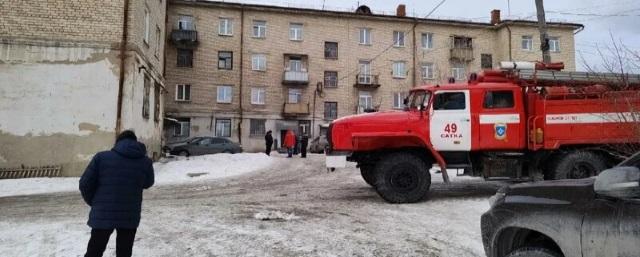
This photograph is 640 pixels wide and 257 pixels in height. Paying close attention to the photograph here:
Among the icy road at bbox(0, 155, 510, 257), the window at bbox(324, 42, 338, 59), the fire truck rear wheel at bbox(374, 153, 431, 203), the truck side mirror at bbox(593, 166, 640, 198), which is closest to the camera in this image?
the truck side mirror at bbox(593, 166, 640, 198)

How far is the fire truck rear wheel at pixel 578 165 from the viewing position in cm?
1023

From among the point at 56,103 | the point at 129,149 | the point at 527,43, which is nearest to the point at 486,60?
the point at 527,43

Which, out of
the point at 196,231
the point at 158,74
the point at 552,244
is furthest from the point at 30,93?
the point at 552,244

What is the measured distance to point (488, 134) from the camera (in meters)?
10.4

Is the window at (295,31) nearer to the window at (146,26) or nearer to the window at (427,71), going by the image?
the window at (427,71)

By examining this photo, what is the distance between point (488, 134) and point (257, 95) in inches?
1240

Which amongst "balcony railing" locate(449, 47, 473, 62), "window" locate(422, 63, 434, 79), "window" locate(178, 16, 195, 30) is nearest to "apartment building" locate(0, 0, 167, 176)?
"window" locate(178, 16, 195, 30)

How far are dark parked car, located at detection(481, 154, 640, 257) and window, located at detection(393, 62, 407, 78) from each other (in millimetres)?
40004

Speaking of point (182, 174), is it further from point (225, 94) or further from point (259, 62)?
point (259, 62)

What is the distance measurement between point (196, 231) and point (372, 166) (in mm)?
4917

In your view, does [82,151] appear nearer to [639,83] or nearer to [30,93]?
[30,93]

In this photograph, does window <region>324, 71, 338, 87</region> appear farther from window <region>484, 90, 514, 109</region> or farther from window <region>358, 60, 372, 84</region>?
window <region>484, 90, 514, 109</region>

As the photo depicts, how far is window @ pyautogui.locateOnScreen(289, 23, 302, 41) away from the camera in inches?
1628

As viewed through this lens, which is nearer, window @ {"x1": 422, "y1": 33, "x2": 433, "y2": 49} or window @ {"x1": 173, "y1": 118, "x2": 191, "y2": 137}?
window @ {"x1": 173, "y1": 118, "x2": 191, "y2": 137}
